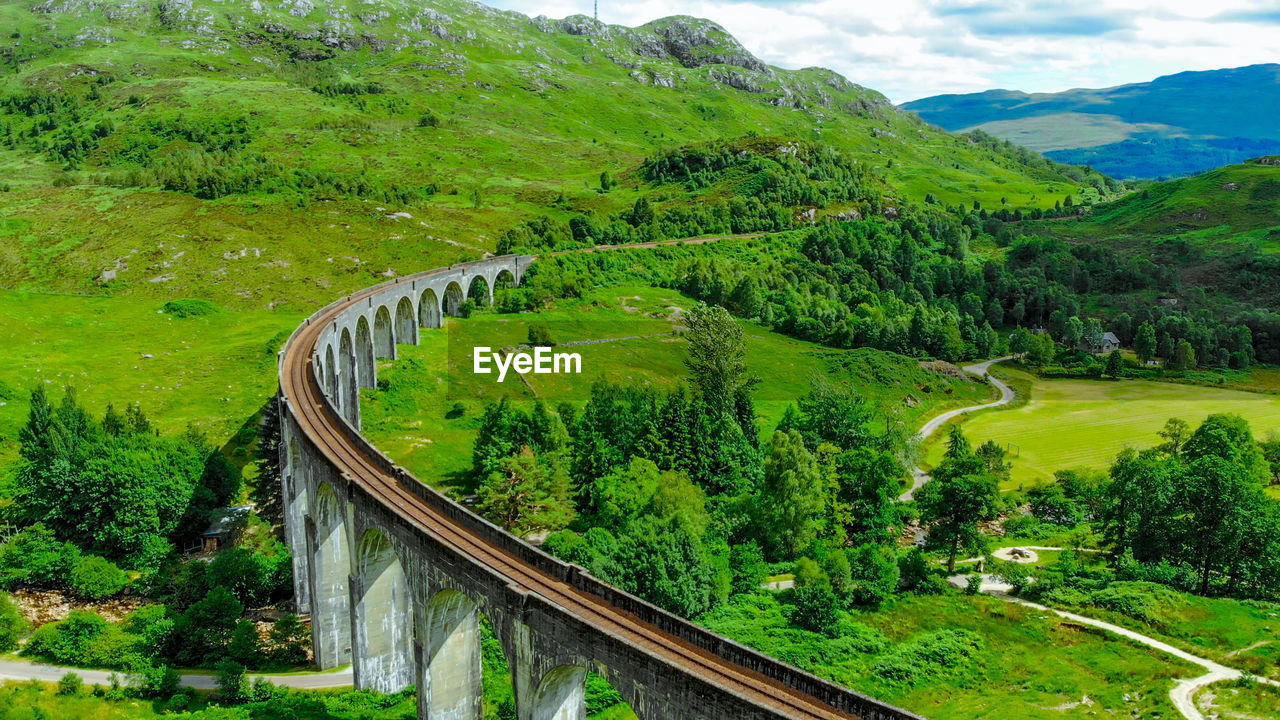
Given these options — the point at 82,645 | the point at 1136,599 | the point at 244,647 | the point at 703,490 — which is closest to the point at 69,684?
the point at 82,645

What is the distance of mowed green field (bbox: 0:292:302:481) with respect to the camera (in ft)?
285

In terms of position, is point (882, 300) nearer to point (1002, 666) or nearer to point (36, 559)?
point (1002, 666)

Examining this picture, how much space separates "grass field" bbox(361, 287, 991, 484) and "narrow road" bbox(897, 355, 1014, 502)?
2.36 m

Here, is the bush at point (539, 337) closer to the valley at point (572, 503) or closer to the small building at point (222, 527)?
the valley at point (572, 503)

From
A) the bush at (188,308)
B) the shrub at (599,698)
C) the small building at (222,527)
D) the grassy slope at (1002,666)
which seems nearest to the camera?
the grassy slope at (1002,666)

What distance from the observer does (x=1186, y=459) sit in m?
79.5

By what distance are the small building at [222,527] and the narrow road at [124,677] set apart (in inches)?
700

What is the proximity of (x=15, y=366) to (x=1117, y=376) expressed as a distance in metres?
171

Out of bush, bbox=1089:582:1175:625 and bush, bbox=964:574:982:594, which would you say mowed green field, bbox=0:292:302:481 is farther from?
bush, bbox=1089:582:1175:625

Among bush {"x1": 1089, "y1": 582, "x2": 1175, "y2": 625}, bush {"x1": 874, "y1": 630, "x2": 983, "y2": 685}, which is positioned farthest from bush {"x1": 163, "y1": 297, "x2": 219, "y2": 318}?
bush {"x1": 1089, "y1": 582, "x2": 1175, "y2": 625}

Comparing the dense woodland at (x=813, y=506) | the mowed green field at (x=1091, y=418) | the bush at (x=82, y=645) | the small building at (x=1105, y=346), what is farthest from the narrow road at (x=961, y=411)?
the bush at (x=82, y=645)

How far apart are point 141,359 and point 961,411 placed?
115119 millimetres

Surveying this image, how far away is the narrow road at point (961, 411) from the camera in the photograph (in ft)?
296

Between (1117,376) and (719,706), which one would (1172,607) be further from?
(1117,376)
